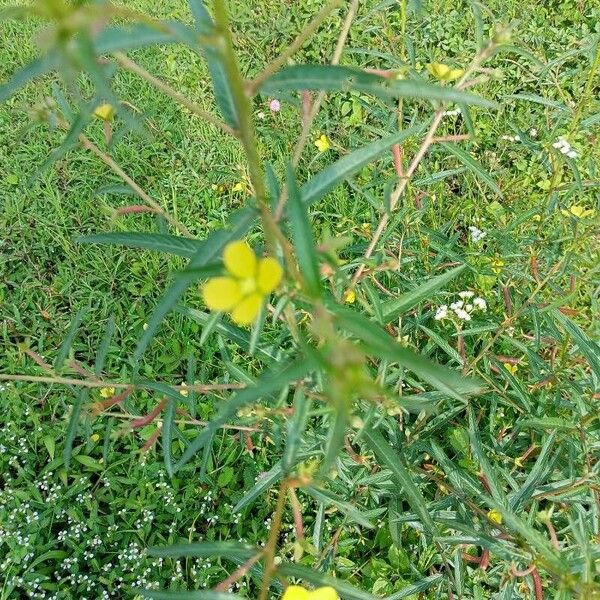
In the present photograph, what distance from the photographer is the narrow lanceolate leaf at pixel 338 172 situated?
845 millimetres

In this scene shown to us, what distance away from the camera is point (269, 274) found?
69 centimetres

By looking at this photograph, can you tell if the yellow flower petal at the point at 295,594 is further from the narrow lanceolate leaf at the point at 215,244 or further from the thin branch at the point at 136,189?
the thin branch at the point at 136,189

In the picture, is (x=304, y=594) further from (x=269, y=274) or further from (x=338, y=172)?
(x=338, y=172)

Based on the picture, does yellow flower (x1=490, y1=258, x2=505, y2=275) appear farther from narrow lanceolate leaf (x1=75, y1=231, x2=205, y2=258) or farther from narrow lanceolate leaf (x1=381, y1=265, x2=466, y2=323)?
narrow lanceolate leaf (x1=75, y1=231, x2=205, y2=258)

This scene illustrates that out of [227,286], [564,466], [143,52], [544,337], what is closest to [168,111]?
[143,52]

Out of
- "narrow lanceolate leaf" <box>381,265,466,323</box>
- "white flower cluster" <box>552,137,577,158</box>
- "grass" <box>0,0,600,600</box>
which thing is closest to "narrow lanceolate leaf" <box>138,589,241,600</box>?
"grass" <box>0,0,600,600</box>

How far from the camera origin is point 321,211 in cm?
254

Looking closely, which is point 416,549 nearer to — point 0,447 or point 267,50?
point 0,447

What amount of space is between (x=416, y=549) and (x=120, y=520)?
0.94 m

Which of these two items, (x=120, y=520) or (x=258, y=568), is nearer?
(x=258, y=568)

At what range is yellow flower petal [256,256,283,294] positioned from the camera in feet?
2.26

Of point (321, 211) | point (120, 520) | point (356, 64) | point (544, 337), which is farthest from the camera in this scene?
point (356, 64)

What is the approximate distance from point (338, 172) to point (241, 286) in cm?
24

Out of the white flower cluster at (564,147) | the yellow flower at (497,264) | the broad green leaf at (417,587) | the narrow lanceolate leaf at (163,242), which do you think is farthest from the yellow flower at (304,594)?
the white flower cluster at (564,147)
